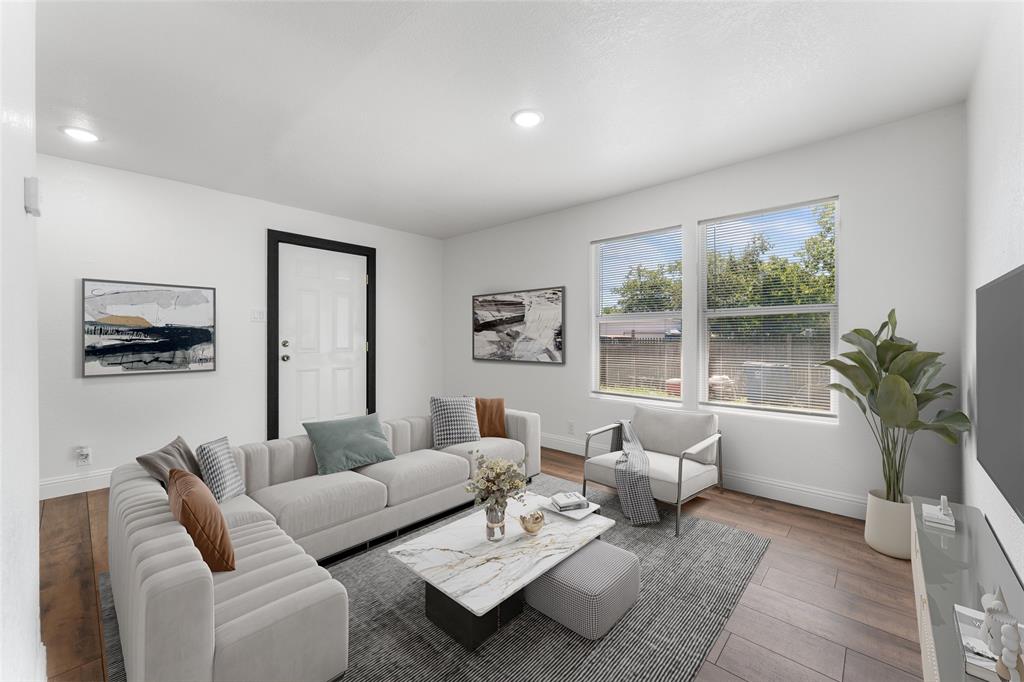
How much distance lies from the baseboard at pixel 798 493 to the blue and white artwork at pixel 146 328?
477cm

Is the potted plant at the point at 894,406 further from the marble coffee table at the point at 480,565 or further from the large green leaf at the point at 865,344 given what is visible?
the marble coffee table at the point at 480,565

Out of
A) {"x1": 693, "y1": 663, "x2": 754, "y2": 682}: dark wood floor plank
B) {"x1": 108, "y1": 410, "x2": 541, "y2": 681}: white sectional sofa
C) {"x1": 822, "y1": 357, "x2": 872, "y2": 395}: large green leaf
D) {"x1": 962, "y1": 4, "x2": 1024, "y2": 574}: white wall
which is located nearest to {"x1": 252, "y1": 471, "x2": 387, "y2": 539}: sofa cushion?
{"x1": 108, "y1": 410, "x2": 541, "y2": 681}: white sectional sofa

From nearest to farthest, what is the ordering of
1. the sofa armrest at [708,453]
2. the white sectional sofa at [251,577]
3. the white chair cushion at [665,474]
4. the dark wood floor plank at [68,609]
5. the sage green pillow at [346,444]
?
the white sectional sofa at [251,577] < the dark wood floor plank at [68,609] < the sage green pillow at [346,444] < the white chair cushion at [665,474] < the sofa armrest at [708,453]

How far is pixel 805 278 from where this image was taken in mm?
3193

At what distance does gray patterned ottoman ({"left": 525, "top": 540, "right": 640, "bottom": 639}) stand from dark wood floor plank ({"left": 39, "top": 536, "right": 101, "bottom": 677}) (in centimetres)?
183

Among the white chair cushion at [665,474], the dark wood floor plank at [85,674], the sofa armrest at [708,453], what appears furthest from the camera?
the sofa armrest at [708,453]

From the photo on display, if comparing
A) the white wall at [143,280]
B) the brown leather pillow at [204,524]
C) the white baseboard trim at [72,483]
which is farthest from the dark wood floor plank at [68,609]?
the white wall at [143,280]

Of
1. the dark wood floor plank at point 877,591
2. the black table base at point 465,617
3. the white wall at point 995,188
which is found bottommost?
the dark wood floor plank at point 877,591

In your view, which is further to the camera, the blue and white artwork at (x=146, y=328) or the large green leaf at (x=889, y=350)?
the blue and white artwork at (x=146, y=328)

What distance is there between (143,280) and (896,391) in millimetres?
5469

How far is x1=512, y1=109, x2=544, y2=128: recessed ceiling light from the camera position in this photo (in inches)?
103

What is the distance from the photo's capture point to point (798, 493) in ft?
10.4

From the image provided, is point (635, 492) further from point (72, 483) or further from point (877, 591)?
point (72, 483)

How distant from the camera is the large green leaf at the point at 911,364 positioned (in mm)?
2344
